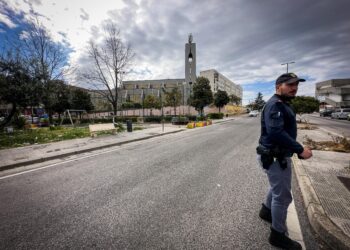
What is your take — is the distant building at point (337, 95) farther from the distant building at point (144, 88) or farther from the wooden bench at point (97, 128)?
the wooden bench at point (97, 128)

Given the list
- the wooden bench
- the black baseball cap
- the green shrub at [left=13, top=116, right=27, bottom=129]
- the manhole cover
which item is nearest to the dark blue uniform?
the black baseball cap

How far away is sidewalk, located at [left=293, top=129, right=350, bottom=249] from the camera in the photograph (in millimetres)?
2281

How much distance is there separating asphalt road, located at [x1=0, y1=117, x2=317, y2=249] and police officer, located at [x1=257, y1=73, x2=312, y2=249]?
271mm

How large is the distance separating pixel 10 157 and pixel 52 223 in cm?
609

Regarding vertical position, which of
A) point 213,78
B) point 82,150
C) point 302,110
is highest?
point 213,78

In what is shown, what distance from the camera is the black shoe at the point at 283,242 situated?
83.5 inches

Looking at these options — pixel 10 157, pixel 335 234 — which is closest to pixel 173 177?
pixel 335 234

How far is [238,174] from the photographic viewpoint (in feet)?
15.4

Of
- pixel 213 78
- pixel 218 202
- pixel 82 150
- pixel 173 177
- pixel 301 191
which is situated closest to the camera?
pixel 218 202

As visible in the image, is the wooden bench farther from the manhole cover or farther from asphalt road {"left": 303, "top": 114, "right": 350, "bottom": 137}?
asphalt road {"left": 303, "top": 114, "right": 350, "bottom": 137}

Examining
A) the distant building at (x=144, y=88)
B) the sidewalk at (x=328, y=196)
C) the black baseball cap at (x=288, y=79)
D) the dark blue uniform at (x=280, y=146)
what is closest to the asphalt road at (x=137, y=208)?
the sidewalk at (x=328, y=196)

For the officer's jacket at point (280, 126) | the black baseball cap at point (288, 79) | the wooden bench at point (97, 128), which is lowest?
the wooden bench at point (97, 128)

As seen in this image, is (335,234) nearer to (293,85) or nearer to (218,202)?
(218,202)

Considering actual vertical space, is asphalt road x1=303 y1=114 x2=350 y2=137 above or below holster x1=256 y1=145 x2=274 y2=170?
below
